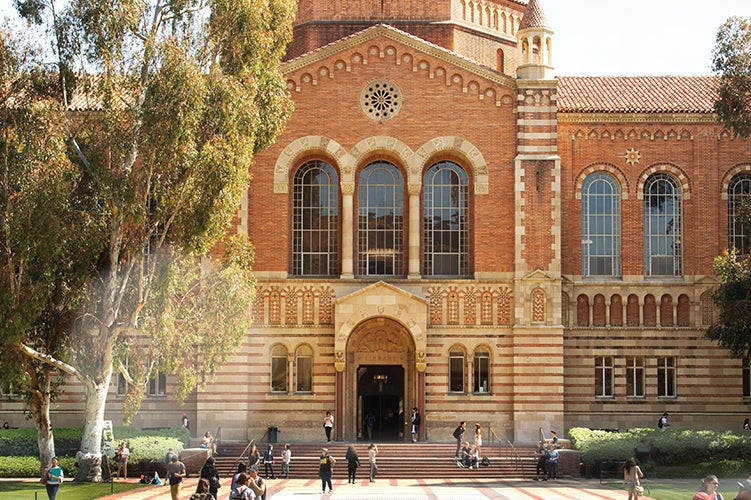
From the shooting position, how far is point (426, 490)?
3991cm

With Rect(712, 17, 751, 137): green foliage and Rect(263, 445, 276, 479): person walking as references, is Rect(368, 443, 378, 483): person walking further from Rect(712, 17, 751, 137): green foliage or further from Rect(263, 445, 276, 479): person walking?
Rect(712, 17, 751, 137): green foliage

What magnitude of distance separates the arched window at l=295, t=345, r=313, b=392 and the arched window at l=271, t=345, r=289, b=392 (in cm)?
49

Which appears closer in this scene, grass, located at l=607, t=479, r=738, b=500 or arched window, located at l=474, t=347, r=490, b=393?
grass, located at l=607, t=479, r=738, b=500

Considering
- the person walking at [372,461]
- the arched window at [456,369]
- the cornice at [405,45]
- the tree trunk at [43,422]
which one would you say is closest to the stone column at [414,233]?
the arched window at [456,369]

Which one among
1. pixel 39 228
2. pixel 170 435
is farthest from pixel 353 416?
pixel 39 228

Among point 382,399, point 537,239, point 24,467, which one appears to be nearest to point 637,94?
point 537,239

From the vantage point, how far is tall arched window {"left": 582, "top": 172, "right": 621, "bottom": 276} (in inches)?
2063

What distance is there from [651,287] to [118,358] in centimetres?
2334

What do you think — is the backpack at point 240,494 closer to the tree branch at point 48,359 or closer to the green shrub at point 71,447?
the tree branch at point 48,359

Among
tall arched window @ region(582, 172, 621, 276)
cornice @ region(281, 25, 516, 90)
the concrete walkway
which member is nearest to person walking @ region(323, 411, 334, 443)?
the concrete walkway

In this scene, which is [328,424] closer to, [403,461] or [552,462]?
[403,461]

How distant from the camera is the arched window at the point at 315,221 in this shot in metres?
51.0

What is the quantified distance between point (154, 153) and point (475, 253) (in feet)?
54.4

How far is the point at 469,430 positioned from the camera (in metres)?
49.4
